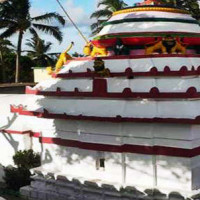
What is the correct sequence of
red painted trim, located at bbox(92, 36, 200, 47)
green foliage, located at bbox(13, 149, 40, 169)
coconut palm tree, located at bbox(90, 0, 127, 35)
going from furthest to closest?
1. coconut palm tree, located at bbox(90, 0, 127, 35)
2. green foliage, located at bbox(13, 149, 40, 169)
3. red painted trim, located at bbox(92, 36, 200, 47)

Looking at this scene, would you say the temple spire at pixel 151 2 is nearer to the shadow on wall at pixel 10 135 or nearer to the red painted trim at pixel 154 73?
the red painted trim at pixel 154 73

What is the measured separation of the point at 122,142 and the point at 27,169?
500cm

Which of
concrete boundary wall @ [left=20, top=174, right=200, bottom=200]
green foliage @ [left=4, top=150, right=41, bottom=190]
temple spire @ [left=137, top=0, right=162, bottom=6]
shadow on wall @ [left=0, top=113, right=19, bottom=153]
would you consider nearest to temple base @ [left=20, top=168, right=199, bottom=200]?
concrete boundary wall @ [left=20, top=174, right=200, bottom=200]

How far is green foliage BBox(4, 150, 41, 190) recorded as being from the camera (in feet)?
49.7

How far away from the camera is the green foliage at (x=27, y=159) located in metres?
15.3

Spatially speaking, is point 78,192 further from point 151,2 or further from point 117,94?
point 151,2

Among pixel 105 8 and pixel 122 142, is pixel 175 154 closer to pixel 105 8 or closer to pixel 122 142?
pixel 122 142

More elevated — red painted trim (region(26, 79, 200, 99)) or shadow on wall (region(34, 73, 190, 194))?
red painted trim (region(26, 79, 200, 99))

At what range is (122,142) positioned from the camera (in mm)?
11828

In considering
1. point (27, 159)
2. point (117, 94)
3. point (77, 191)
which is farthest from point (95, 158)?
point (27, 159)

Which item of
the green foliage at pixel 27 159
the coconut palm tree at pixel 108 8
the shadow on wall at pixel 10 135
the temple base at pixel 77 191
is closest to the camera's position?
the temple base at pixel 77 191

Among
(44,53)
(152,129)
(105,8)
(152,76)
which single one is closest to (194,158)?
(152,129)

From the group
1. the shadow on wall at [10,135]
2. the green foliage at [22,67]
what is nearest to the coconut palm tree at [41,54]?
the green foliage at [22,67]

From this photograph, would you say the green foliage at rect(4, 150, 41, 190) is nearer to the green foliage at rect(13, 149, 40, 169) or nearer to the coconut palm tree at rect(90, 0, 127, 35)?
the green foliage at rect(13, 149, 40, 169)
